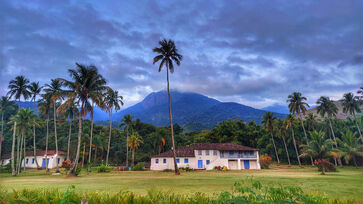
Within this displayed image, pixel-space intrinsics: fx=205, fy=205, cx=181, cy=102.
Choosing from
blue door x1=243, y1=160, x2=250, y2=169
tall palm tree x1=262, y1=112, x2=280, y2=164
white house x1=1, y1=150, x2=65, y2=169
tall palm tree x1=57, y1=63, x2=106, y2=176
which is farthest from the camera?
tall palm tree x1=262, y1=112, x2=280, y2=164

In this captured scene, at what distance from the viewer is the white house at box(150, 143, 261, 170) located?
4328 centimetres

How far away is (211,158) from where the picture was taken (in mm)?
43594

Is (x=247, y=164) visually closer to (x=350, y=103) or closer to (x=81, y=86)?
(x=350, y=103)

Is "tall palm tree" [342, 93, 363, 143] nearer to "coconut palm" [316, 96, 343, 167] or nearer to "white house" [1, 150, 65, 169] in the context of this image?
"coconut palm" [316, 96, 343, 167]

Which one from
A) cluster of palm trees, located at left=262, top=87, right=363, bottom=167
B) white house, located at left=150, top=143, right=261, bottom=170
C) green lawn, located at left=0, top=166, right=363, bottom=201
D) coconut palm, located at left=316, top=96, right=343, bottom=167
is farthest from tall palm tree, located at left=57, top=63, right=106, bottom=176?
coconut palm, located at left=316, top=96, right=343, bottom=167

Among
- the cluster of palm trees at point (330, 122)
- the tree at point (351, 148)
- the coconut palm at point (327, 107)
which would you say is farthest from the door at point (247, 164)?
the coconut palm at point (327, 107)

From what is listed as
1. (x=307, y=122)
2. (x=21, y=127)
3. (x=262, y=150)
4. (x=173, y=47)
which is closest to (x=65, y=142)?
Answer: (x=21, y=127)

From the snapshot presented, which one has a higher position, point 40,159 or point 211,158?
point 40,159

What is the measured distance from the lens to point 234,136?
55438 millimetres

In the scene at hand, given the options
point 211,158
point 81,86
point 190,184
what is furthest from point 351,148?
point 81,86

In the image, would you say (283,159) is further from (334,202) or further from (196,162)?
(334,202)

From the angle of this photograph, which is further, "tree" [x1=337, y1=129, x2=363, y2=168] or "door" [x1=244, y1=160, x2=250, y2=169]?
"door" [x1=244, y1=160, x2=250, y2=169]

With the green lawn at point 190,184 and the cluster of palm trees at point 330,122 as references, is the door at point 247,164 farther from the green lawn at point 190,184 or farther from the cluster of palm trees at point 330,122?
the green lawn at point 190,184

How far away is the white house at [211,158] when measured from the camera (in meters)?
43.3
